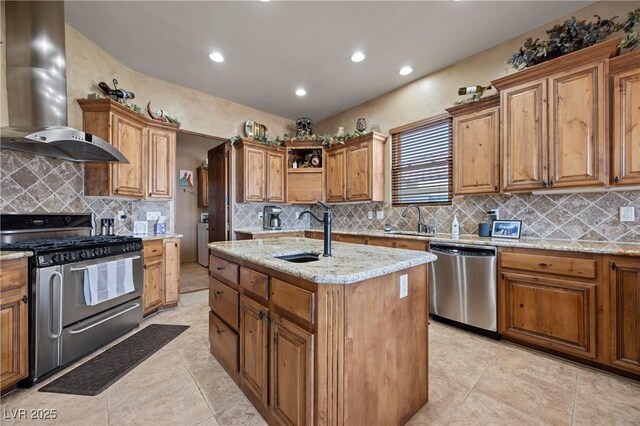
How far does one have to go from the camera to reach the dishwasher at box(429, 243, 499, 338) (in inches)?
99.3

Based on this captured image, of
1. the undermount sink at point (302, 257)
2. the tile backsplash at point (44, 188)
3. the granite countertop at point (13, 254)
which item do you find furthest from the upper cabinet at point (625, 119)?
the tile backsplash at point (44, 188)

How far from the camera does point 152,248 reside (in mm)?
3090

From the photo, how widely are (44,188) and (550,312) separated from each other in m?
4.78

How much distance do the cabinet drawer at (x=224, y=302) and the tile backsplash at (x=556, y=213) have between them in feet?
9.37

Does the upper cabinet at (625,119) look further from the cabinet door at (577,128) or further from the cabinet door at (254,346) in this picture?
the cabinet door at (254,346)

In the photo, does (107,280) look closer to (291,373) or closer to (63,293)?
(63,293)

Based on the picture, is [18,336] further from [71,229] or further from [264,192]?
[264,192]

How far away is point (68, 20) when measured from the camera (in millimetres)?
2646

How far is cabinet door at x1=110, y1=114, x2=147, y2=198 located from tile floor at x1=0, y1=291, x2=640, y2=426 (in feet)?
6.23

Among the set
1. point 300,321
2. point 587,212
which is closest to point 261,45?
point 300,321

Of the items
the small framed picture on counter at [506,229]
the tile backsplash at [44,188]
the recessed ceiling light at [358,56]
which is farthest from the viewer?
the recessed ceiling light at [358,56]

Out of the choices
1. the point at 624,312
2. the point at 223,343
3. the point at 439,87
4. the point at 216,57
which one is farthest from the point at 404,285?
the point at 216,57

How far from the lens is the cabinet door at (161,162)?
10.9 feet

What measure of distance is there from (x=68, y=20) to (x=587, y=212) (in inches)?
214
